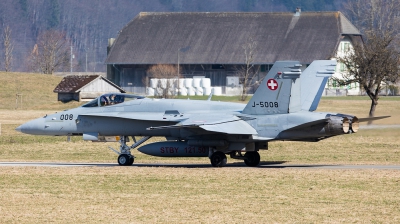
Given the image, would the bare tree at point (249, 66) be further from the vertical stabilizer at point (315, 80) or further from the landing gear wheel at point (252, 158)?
the landing gear wheel at point (252, 158)

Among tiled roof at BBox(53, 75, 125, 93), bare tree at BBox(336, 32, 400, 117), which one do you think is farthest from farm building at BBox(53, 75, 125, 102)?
bare tree at BBox(336, 32, 400, 117)

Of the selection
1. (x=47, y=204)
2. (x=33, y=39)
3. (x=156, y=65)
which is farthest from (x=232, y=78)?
(x=33, y=39)

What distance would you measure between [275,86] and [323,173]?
340cm

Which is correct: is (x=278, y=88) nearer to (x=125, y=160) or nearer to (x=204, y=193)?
(x=125, y=160)

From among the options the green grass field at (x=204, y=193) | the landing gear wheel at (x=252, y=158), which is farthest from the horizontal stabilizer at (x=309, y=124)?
the landing gear wheel at (x=252, y=158)

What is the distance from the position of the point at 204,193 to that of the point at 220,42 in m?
77.0

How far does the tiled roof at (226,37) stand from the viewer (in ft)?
305

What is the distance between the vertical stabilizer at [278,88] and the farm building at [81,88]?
50.8 meters

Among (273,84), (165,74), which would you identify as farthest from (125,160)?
(165,74)

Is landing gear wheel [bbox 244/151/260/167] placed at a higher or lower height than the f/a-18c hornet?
lower

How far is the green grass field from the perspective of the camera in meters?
16.5

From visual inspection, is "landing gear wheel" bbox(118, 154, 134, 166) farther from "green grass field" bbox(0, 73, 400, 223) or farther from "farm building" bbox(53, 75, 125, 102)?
"farm building" bbox(53, 75, 125, 102)

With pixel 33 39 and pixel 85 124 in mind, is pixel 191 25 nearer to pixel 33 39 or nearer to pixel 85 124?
pixel 85 124

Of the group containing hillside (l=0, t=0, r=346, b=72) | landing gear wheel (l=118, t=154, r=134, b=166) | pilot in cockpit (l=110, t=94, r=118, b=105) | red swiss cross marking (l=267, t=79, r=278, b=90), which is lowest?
landing gear wheel (l=118, t=154, r=134, b=166)
